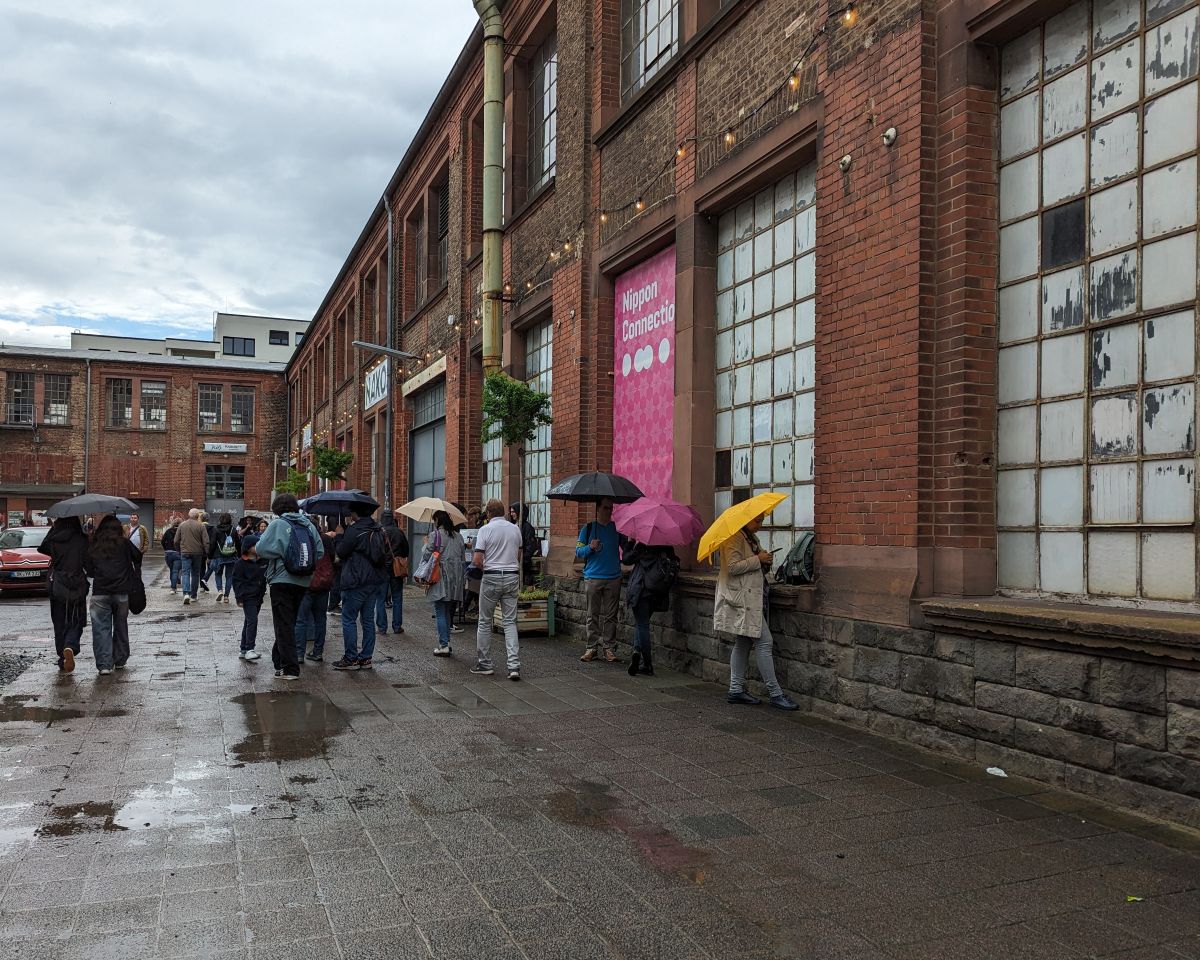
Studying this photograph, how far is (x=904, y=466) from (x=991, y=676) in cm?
156

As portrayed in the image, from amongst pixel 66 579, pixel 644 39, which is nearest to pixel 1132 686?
pixel 66 579

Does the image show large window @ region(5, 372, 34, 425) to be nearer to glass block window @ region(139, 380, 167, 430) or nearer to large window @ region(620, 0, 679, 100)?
glass block window @ region(139, 380, 167, 430)

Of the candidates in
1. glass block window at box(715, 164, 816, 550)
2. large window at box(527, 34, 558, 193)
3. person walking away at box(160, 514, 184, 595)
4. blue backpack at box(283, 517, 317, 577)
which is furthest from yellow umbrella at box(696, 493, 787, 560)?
person walking away at box(160, 514, 184, 595)

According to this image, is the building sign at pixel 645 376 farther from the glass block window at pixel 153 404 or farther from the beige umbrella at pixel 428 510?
the glass block window at pixel 153 404

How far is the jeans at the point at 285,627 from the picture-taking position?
9164 mm

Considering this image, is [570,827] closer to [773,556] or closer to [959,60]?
[773,556]

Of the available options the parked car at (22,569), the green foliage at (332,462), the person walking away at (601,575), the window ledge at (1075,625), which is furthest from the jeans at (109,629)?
the green foliage at (332,462)

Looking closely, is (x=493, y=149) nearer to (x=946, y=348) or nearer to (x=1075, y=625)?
(x=946, y=348)

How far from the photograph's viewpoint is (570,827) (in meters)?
4.70

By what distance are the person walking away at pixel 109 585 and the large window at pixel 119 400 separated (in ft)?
144

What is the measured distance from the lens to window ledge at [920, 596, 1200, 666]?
461 centimetres

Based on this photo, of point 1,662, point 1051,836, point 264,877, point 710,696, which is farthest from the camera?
point 1,662

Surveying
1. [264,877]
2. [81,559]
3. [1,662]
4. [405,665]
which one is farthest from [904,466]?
[1,662]

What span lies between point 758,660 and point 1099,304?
353 cm
